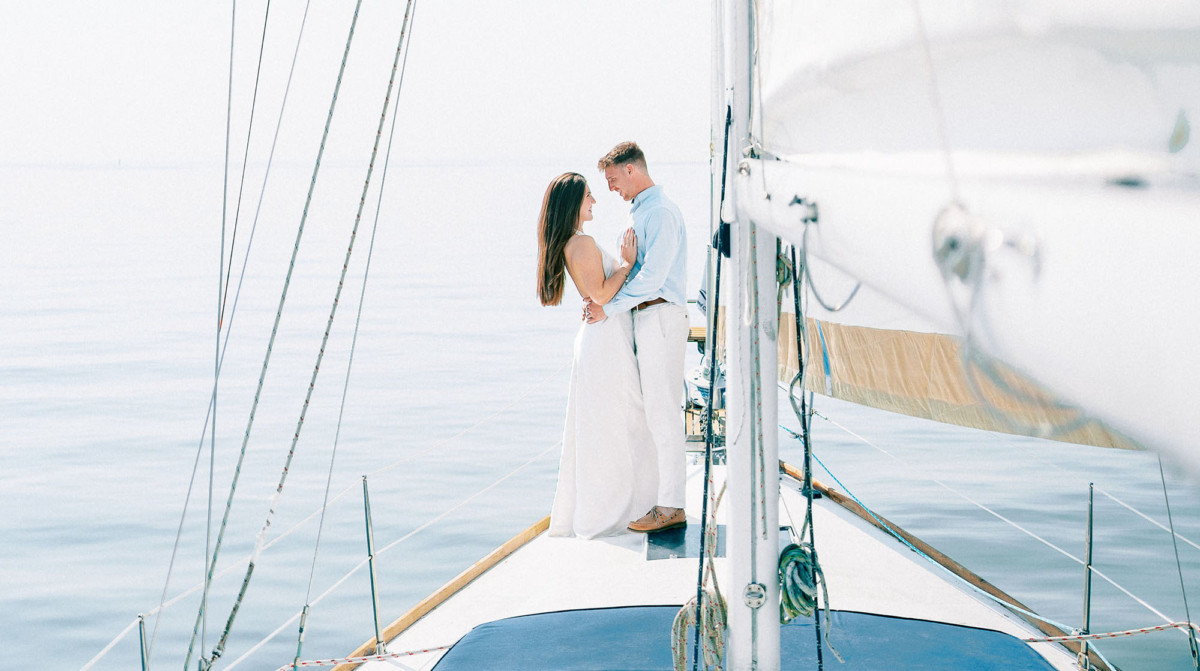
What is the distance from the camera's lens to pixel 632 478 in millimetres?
3807

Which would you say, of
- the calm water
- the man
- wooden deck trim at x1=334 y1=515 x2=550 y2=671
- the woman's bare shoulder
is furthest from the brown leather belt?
the calm water

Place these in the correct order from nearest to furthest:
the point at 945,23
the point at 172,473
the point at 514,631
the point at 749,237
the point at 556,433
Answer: the point at 945,23
the point at 749,237
the point at 514,631
the point at 172,473
the point at 556,433

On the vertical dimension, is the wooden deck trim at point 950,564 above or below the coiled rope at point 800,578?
below

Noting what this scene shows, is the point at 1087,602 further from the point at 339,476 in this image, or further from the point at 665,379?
the point at 339,476

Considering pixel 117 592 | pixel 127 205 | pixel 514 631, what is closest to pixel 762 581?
pixel 514 631

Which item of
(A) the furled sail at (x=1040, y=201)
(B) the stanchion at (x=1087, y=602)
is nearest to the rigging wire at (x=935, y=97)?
(A) the furled sail at (x=1040, y=201)

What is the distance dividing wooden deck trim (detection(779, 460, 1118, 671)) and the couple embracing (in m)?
0.83

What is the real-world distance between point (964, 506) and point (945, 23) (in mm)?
→ 6410

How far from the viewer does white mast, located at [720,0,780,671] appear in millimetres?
1872

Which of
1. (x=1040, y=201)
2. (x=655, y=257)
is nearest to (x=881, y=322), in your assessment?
(x=1040, y=201)

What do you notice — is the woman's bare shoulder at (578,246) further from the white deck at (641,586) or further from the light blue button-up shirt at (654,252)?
the white deck at (641,586)

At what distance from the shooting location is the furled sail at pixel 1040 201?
0.45 metres

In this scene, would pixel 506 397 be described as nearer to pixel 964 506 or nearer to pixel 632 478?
pixel 964 506

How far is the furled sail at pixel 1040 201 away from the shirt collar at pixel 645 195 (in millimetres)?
2471
